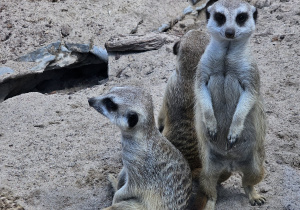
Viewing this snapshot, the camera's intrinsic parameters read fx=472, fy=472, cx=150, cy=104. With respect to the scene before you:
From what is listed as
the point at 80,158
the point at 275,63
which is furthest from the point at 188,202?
the point at 275,63

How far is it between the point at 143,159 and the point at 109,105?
16.4 inches

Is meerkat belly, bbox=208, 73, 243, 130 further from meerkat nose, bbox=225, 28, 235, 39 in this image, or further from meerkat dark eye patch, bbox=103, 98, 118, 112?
meerkat dark eye patch, bbox=103, 98, 118, 112

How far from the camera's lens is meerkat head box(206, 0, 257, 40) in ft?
10.00

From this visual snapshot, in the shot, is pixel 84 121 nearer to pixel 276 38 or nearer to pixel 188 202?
pixel 188 202

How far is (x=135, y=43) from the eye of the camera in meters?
5.17

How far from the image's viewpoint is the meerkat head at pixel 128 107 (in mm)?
2975

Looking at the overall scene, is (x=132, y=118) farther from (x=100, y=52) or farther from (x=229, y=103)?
(x=100, y=52)

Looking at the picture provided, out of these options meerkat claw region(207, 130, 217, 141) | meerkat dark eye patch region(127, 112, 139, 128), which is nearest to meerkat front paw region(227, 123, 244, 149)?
meerkat claw region(207, 130, 217, 141)

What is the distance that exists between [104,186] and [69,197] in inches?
11.0

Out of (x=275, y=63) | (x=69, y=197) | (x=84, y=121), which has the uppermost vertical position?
(x=275, y=63)

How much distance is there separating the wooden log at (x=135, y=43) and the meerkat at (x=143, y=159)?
82.6 inches

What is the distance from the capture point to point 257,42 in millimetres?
5289

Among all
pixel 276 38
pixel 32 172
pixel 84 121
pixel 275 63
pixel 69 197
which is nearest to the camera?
pixel 69 197

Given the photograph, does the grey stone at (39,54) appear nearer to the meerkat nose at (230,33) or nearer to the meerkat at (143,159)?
the meerkat at (143,159)
